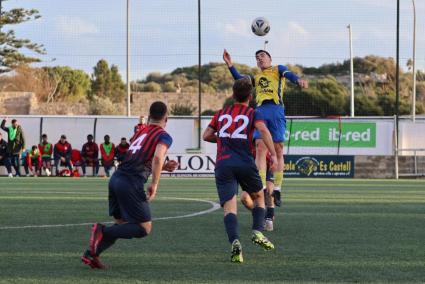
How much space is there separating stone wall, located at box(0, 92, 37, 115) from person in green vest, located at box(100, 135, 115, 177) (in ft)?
122

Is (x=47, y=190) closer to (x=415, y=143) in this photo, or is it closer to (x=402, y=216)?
(x=402, y=216)

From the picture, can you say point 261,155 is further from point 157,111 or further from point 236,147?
point 157,111

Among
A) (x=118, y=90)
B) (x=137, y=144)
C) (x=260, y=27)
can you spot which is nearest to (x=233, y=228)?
(x=137, y=144)

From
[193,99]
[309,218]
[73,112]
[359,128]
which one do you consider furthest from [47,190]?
[193,99]

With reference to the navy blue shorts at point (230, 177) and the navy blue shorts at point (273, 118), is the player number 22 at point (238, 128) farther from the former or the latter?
the navy blue shorts at point (273, 118)

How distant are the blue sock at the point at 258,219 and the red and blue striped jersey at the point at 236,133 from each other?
0.62m

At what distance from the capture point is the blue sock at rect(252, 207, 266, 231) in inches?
350

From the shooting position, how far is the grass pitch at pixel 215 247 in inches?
289

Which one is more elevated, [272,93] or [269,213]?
[272,93]

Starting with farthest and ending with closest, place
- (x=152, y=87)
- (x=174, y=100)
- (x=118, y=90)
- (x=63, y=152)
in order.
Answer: (x=118, y=90) → (x=152, y=87) → (x=174, y=100) → (x=63, y=152)

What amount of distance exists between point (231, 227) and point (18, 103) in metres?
62.7

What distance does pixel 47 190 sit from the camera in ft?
63.9

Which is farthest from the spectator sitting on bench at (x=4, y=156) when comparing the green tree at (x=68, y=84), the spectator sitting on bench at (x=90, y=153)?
the green tree at (x=68, y=84)

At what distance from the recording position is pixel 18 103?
69312 mm
